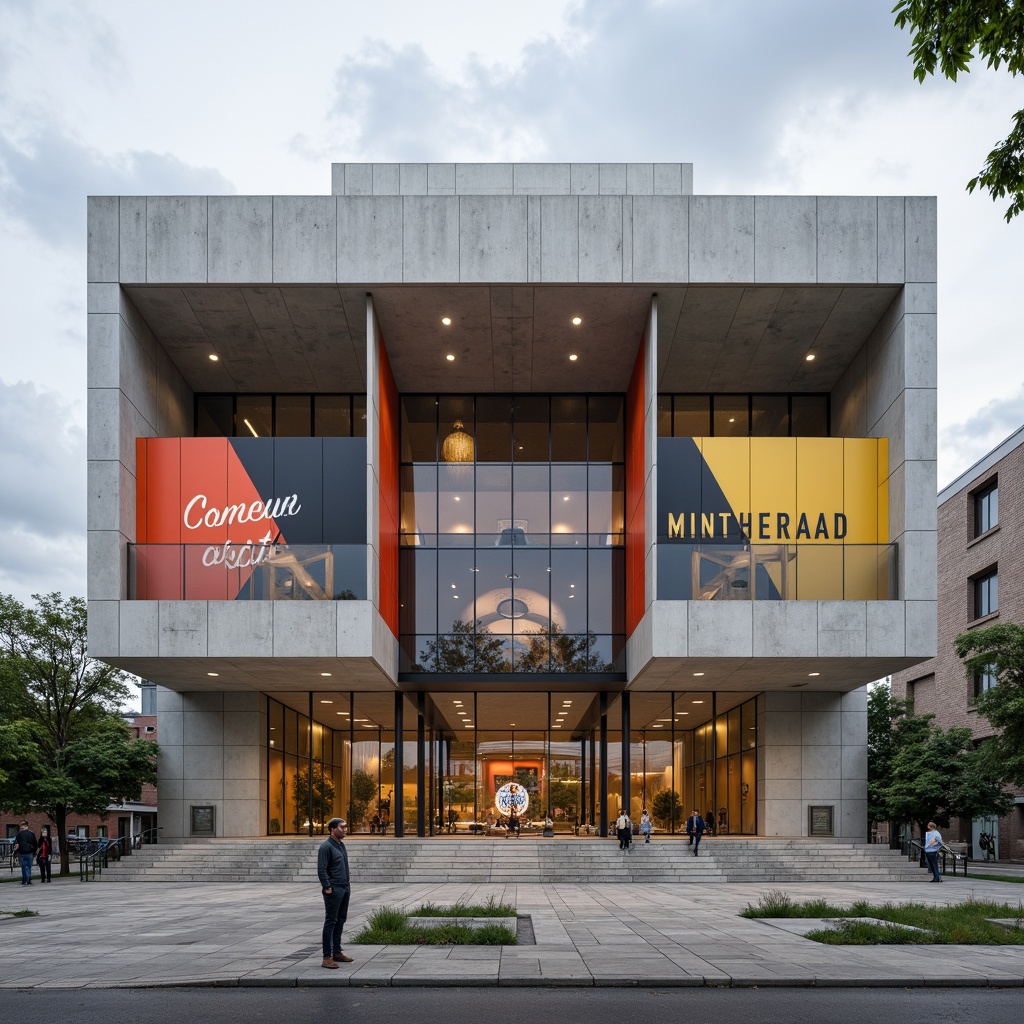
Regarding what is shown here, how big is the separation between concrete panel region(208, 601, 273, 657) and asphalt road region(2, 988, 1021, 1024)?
15238mm

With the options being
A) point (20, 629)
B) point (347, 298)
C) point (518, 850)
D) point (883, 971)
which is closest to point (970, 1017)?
point (883, 971)

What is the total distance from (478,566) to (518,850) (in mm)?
9012

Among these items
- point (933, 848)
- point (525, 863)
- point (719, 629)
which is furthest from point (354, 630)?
point (933, 848)

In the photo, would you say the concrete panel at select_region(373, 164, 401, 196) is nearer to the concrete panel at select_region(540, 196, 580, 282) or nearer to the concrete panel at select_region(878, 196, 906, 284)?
the concrete panel at select_region(540, 196, 580, 282)

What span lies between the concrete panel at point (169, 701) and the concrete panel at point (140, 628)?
23.9 ft

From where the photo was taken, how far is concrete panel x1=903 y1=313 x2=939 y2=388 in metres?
26.8

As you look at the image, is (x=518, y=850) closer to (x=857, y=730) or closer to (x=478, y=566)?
(x=478, y=566)

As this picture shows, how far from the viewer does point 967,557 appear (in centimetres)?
4966

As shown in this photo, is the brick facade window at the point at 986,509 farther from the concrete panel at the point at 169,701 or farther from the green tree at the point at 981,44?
the green tree at the point at 981,44

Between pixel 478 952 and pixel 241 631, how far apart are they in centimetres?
1481

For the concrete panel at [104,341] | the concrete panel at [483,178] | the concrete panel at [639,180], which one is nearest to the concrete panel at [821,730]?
the concrete panel at [639,180]

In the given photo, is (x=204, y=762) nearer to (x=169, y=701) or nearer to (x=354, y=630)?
(x=169, y=701)

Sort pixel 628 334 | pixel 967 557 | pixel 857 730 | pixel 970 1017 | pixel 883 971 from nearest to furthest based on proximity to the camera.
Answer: pixel 970 1017 < pixel 883 971 < pixel 628 334 < pixel 857 730 < pixel 967 557

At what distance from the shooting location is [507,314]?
28750mm
